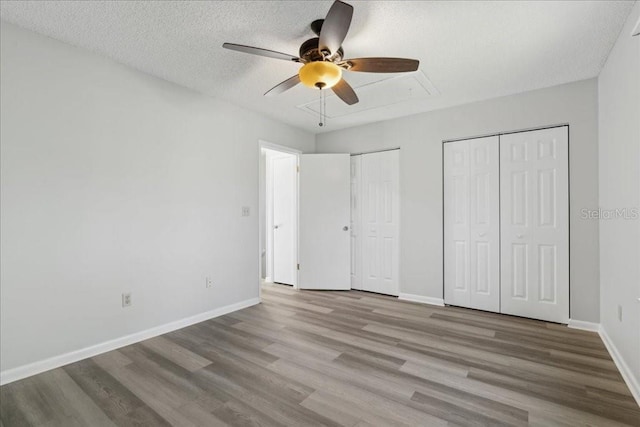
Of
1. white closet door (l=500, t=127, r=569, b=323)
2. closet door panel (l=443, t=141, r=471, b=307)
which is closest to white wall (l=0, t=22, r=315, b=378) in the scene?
closet door panel (l=443, t=141, r=471, b=307)

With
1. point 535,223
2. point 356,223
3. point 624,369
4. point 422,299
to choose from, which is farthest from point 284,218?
point 624,369

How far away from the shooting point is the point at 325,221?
4645 millimetres

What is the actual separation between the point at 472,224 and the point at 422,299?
1146 millimetres

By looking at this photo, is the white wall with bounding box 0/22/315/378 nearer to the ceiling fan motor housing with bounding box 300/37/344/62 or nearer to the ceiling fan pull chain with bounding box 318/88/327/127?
the ceiling fan pull chain with bounding box 318/88/327/127

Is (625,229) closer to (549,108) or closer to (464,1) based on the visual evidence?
(549,108)

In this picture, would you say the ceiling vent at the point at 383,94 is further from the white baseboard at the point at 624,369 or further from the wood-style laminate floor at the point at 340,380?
the white baseboard at the point at 624,369

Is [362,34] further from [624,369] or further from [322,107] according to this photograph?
[624,369]

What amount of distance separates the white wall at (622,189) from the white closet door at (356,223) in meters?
2.69

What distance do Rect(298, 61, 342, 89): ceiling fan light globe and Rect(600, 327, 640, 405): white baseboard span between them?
2.73 meters

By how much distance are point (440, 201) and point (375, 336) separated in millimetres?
1924

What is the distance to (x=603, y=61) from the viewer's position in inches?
104

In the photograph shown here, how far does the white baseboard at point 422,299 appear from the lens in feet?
12.7

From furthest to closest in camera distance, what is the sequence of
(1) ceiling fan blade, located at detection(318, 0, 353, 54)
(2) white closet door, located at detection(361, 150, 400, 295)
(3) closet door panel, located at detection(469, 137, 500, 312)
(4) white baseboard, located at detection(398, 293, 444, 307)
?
(2) white closet door, located at detection(361, 150, 400, 295), (4) white baseboard, located at detection(398, 293, 444, 307), (3) closet door panel, located at detection(469, 137, 500, 312), (1) ceiling fan blade, located at detection(318, 0, 353, 54)

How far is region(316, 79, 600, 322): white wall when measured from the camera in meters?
3.02
